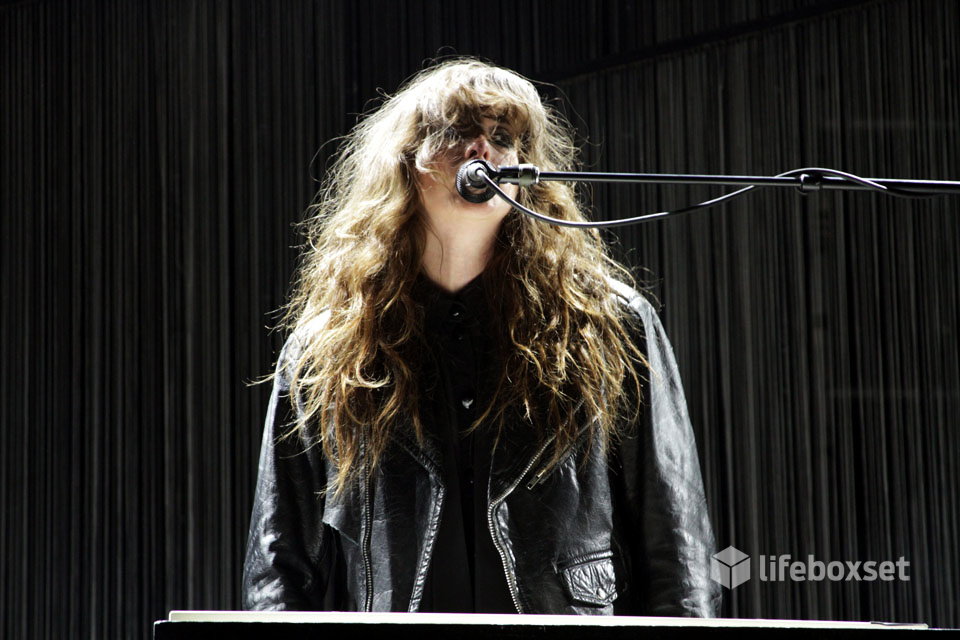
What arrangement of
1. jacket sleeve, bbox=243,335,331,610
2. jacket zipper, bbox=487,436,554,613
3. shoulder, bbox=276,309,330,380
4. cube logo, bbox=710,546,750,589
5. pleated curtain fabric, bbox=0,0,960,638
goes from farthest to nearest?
cube logo, bbox=710,546,750,589 → pleated curtain fabric, bbox=0,0,960,638 → shoulder, bbox=276,309,330,380 → jacket sleeve, bbox=243,335,331,610 → jacket zipper, bbox=487,436,554,613

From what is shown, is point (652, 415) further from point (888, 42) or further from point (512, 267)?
point (888, 42)

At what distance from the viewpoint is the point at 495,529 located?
1.51 m

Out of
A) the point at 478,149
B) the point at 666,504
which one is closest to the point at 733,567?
the point at 666,504

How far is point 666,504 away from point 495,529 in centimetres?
26

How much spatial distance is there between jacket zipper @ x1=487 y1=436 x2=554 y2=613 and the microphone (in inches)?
20.0

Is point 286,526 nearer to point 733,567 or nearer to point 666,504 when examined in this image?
point 666,504

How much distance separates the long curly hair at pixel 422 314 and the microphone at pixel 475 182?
0.46m

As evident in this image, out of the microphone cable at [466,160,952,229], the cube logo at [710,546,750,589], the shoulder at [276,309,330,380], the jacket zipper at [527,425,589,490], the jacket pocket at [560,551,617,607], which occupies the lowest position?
the cube logo at [710,546,750,589]

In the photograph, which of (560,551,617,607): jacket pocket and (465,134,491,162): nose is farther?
(465,134,491,162): nose

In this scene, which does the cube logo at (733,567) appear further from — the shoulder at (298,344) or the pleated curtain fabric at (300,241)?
the shoulder at (298,344)

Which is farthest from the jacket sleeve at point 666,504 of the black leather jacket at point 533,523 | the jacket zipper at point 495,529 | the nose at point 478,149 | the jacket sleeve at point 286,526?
the jacket sleeve at point 286,526

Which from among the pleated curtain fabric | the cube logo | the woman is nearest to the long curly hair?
the woman

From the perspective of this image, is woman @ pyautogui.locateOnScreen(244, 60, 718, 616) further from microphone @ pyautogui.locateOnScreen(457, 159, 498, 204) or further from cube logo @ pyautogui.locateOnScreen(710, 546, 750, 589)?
cube logo @ pyautogui.locateOnScreen(710, 546, 750, 589)

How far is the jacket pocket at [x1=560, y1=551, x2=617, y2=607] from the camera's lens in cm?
151
